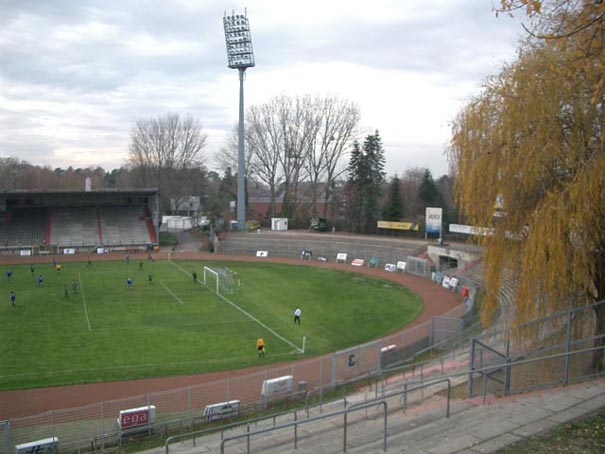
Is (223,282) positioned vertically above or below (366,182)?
below

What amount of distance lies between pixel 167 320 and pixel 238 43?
43.7 m

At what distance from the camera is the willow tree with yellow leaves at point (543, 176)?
12.3 m

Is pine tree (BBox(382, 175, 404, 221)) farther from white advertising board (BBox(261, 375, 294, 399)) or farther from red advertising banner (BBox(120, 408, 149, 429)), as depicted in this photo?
red advertising banner (BBox(120, 408, 149, 429))

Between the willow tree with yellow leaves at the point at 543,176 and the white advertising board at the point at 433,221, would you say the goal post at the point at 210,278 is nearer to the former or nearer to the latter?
the white advertising board at the point at 433,221

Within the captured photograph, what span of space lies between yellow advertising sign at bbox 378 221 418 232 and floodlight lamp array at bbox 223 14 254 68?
24.5 m

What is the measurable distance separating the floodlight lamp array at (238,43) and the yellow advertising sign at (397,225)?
2447cm

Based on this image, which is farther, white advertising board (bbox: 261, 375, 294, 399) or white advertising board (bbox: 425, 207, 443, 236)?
white advertising board (bbox: 425, 207, 443, 236)

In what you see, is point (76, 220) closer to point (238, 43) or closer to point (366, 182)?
point (238, 43)

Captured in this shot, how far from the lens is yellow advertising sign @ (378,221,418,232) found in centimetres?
6042

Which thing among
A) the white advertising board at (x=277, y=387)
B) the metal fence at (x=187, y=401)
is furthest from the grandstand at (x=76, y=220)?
the white advertising board at (x=277, y=387)

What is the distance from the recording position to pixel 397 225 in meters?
61.5

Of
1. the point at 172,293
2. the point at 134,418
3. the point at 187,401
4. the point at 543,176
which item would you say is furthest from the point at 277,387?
the point at 172,293

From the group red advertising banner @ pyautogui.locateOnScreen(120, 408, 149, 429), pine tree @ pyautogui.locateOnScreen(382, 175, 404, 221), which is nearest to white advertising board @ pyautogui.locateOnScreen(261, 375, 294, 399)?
red advertising banner @ pyautogui.locateOnScreen(120, 408, 149, 429)

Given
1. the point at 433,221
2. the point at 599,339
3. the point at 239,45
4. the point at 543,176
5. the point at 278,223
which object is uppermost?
the point at 239,45
